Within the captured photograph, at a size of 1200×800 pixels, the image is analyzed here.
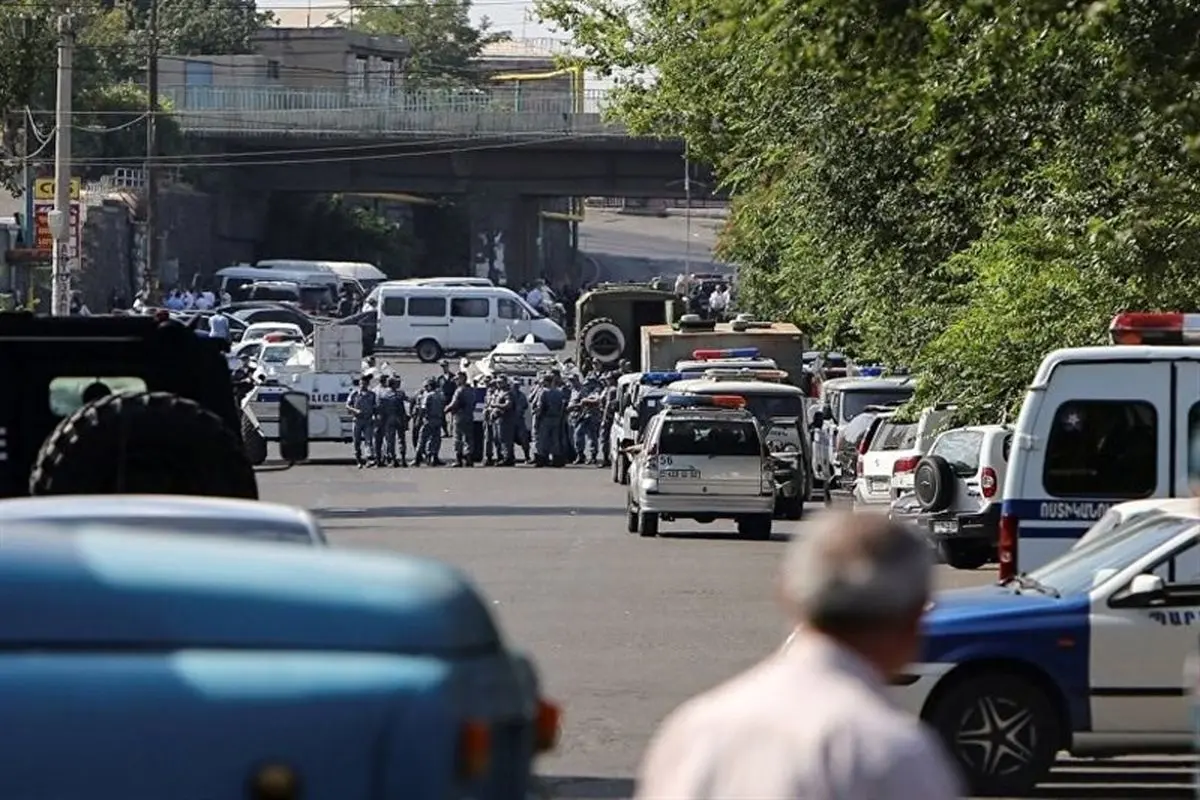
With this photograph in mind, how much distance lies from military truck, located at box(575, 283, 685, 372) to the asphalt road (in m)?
18.3

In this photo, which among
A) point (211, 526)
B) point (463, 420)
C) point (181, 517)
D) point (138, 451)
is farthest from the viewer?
point (463, 420)

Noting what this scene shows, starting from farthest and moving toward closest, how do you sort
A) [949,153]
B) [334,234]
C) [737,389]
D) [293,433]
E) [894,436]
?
[334,234] < [737,389] < [894,436] < [949,153] < [293,433]

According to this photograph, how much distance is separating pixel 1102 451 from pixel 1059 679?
5.50 meters

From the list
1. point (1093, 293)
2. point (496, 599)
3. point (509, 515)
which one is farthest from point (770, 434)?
point (496, 599)

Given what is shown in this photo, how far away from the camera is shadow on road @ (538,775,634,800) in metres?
11.7

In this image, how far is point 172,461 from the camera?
37.0 feet

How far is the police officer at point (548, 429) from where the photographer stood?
4734cm

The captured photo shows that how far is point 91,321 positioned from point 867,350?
22.3m

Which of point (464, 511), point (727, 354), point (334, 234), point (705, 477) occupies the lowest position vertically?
point (464, 511)

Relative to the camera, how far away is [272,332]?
64.4 metres

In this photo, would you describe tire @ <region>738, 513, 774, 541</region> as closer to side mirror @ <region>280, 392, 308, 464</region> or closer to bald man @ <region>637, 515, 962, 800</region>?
side mirror @ <region>280, 392, 308, 464</region>

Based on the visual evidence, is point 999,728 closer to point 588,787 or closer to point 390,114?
point 588,787

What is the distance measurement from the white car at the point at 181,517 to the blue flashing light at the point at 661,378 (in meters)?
32.4

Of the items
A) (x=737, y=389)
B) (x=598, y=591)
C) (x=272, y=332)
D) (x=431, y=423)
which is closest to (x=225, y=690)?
(x=598, y=591)
